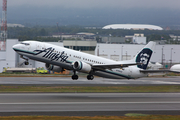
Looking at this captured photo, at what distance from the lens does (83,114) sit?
26859mm

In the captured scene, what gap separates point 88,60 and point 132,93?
32.4 feet

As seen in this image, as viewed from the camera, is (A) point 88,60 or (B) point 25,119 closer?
(B) point 25,119

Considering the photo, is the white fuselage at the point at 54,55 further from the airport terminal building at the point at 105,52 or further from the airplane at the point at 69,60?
the airport terminal building at the point at 105,52

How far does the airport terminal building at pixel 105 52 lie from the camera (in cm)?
10194

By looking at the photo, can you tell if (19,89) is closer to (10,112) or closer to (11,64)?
(10,112)

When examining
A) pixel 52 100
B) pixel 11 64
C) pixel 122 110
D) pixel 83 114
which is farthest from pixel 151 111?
pixel 11 64

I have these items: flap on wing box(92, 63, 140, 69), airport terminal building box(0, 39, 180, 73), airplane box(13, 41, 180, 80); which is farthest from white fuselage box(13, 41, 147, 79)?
airport terminal building box(0, 39, 180, 73)

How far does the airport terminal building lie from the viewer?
101938 millimetres

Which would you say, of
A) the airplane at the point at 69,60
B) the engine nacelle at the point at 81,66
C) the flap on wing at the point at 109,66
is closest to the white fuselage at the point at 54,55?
the airplane at the point at 69,60

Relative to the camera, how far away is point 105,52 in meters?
116

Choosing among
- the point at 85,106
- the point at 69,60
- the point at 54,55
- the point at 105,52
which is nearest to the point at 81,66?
the point at 69,60

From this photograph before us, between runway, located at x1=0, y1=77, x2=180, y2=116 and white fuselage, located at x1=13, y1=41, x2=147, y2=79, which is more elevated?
white fuselage, located at x1=13, y1=41, x2=147, y2=79

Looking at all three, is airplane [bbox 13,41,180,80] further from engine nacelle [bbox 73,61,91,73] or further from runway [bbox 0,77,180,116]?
runway [bbox 0,77,180,116]

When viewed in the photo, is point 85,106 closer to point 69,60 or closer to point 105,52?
point 69,60
